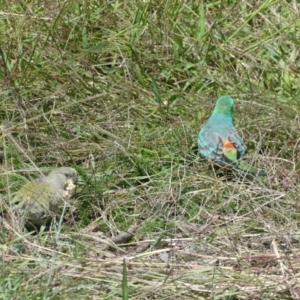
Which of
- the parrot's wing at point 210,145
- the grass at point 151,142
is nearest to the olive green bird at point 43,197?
the grass at point 151,142

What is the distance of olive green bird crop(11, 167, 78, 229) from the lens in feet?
12.9

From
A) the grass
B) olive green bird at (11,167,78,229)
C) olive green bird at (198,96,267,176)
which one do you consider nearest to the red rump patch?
olive green bird at (198,96,267,176)

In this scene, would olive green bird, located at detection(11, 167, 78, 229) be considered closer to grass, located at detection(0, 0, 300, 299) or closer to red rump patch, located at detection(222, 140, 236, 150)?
grass, located at detection(0, 0, 300, 299)

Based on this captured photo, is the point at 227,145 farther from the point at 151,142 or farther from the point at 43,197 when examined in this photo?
the point at 43,197

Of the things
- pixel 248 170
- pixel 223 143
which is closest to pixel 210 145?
pixel 223 143

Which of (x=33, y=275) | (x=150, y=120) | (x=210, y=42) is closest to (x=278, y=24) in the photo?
(x=210, y=42)

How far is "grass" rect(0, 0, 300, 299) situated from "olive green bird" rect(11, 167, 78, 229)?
0.08 m

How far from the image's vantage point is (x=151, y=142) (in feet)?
15.8

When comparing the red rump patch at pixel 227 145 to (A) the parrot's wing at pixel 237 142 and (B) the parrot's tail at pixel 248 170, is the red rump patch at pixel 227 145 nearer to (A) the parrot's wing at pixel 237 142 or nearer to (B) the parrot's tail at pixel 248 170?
(A) the parrot's wing at pixel 237 142

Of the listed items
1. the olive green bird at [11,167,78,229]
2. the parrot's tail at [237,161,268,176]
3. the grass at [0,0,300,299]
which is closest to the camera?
the grass at [0,0,300,299]

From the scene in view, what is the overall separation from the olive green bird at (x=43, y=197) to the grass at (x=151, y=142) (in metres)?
0.08

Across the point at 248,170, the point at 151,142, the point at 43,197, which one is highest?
the point at 248,170

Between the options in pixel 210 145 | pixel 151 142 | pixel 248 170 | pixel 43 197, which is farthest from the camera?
pixel 151 142

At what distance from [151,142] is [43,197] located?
3.08 ft
